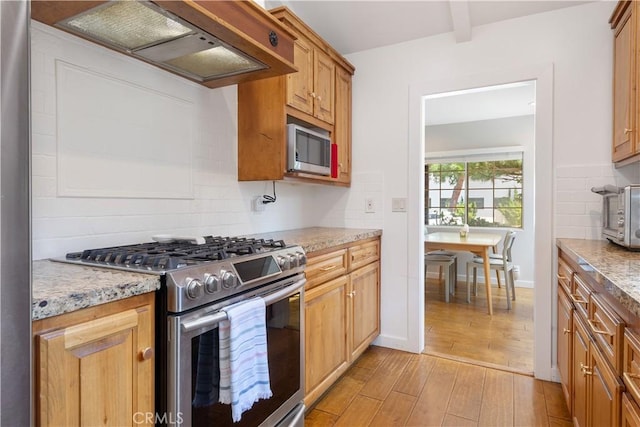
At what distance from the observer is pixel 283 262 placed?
1.46 metres

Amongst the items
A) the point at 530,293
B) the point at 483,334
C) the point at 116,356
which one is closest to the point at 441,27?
the point at 483,334

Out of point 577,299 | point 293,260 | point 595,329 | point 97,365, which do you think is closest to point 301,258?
point 293,260

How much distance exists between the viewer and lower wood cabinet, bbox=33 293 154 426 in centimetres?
76

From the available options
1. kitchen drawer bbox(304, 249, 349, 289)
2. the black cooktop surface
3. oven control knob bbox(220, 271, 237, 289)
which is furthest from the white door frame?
oven control knob bbox(220, 271, 237, 289)

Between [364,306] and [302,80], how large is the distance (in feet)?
5.23

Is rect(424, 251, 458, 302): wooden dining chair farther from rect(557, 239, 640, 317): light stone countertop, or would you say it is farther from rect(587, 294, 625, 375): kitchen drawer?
rect(587, 294, 625, 375): kitchen drawer

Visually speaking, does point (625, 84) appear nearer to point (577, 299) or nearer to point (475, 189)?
point (577, 299)

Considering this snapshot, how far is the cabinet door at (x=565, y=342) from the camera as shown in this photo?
1687mm

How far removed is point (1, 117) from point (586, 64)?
2.83 metres

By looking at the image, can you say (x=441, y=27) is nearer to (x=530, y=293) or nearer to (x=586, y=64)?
(x=586, y=64)

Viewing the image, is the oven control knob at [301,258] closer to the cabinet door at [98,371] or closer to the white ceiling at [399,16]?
the cabinet door at [98,371]

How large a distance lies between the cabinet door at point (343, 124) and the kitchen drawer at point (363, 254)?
1.85 ft

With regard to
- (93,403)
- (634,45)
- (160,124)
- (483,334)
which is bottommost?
(483,334)

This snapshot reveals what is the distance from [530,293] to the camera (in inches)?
173
